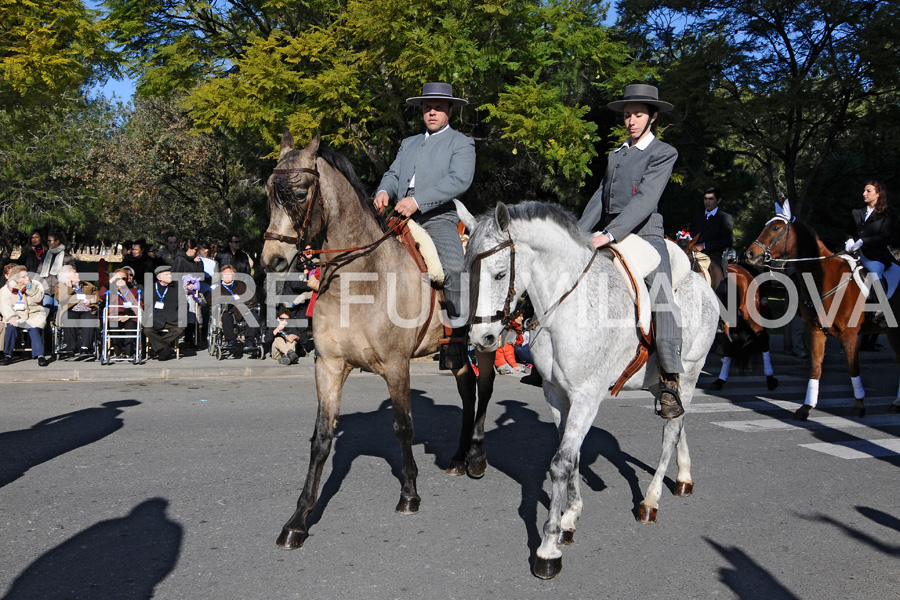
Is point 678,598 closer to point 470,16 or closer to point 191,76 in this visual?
point 470,16

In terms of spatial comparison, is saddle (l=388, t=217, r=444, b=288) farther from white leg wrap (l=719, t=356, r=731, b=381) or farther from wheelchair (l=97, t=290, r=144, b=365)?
wheelchair (l=97, t=290, r=144, b=365)

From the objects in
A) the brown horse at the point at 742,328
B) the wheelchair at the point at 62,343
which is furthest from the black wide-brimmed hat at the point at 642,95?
the wheelchair at the point at 62,343

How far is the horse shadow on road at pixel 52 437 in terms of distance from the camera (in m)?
6.30

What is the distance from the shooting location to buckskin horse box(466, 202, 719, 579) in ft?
14.3

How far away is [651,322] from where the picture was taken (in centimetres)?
516

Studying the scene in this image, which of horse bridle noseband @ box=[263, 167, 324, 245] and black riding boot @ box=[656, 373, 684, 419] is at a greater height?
horse bridle noseband @ box=[263, 167, 324, 245]

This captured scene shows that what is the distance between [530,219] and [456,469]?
2.59m

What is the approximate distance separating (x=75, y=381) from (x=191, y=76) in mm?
8378

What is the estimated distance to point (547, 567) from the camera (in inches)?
165

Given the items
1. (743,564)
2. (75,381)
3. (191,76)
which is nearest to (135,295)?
(75,381)

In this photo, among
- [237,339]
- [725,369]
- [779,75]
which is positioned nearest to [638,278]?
[725,369]

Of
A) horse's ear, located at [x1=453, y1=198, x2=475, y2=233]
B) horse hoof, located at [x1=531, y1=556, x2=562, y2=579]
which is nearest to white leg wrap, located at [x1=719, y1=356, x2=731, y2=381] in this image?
horse's ear, located at [x1=453, y1=198, x2=475, y2=233]

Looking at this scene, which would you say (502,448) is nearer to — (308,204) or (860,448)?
(308,204)

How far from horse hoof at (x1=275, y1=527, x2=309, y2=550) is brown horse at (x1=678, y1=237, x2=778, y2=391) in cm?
756
